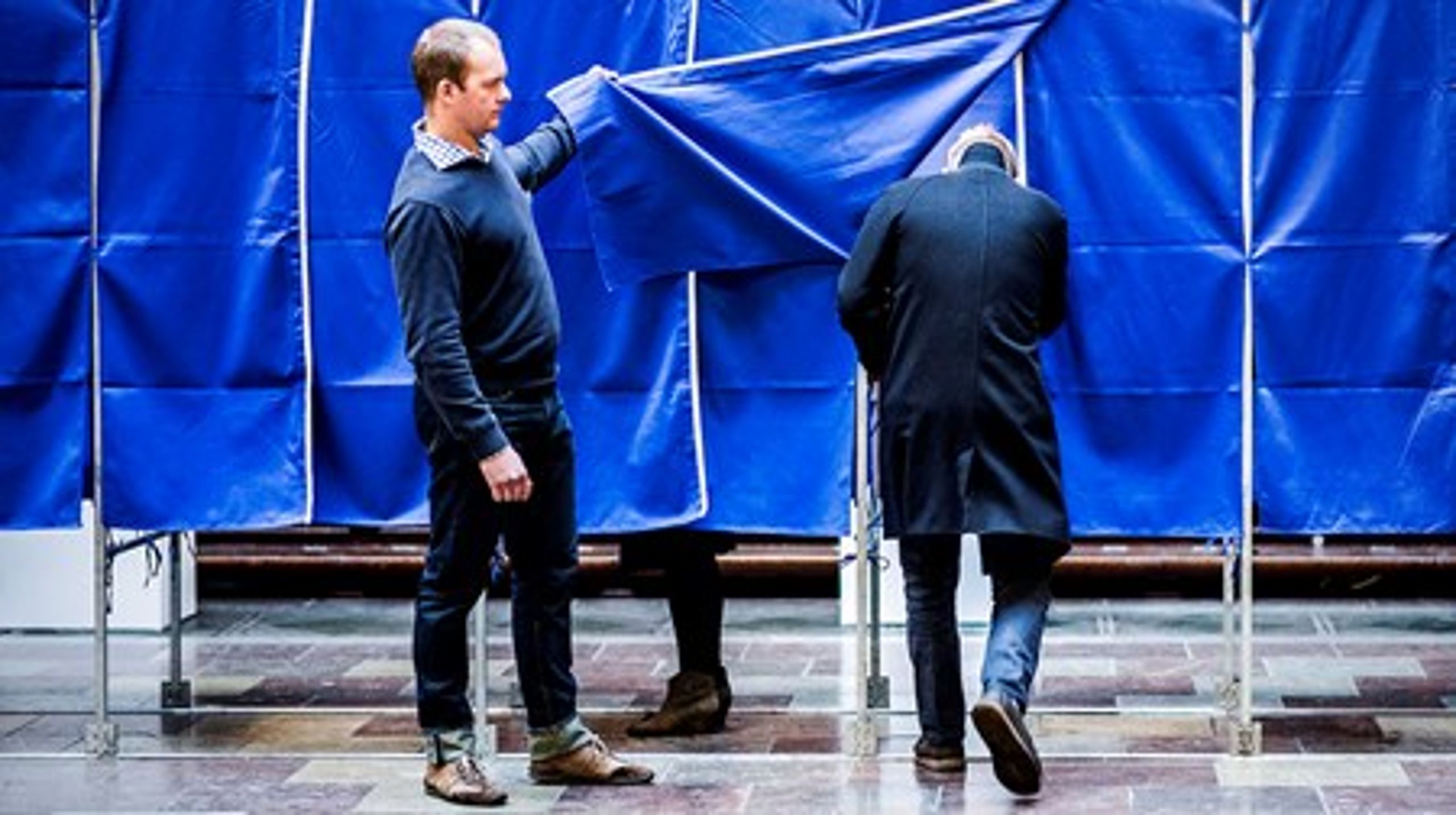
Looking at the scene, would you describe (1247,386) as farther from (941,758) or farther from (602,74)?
(602,74)

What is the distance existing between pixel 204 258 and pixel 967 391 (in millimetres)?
2370

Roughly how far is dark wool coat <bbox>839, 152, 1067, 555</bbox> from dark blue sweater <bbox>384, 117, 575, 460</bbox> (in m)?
0.86

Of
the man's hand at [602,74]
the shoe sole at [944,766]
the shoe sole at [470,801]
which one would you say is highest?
the man's hand at [602,74]

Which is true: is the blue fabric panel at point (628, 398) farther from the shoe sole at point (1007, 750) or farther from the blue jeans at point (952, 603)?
the shoe sole at point (1007, 750)

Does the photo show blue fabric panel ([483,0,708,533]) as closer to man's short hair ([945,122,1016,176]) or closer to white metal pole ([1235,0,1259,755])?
man's short hair ([945,122,1016,176])

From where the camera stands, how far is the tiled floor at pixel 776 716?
341 inches

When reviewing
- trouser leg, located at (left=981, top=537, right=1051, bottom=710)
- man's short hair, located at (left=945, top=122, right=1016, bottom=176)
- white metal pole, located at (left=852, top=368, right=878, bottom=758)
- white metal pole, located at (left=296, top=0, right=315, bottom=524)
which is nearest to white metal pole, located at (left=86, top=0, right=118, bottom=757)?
white metal pole, located at (left=296, top=0, right=315, bottom=524)

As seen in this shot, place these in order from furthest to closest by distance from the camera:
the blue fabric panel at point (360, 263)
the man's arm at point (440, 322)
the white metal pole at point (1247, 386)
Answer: the blue fabric panel at point (360, 263), the white metal pole at point (1247, 386), the man's arm at point (440, 322)

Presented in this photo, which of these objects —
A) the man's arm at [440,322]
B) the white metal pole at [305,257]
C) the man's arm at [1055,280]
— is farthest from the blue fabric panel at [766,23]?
the man's arm at [440,322]

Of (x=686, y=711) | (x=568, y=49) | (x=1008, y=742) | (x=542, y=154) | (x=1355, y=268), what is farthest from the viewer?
(x=686, y=711)

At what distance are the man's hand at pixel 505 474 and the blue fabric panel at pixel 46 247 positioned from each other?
176cm

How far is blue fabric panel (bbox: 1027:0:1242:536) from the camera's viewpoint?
905 centimetres

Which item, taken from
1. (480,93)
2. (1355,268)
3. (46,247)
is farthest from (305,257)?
(1355,268)

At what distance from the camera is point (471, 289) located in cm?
845
